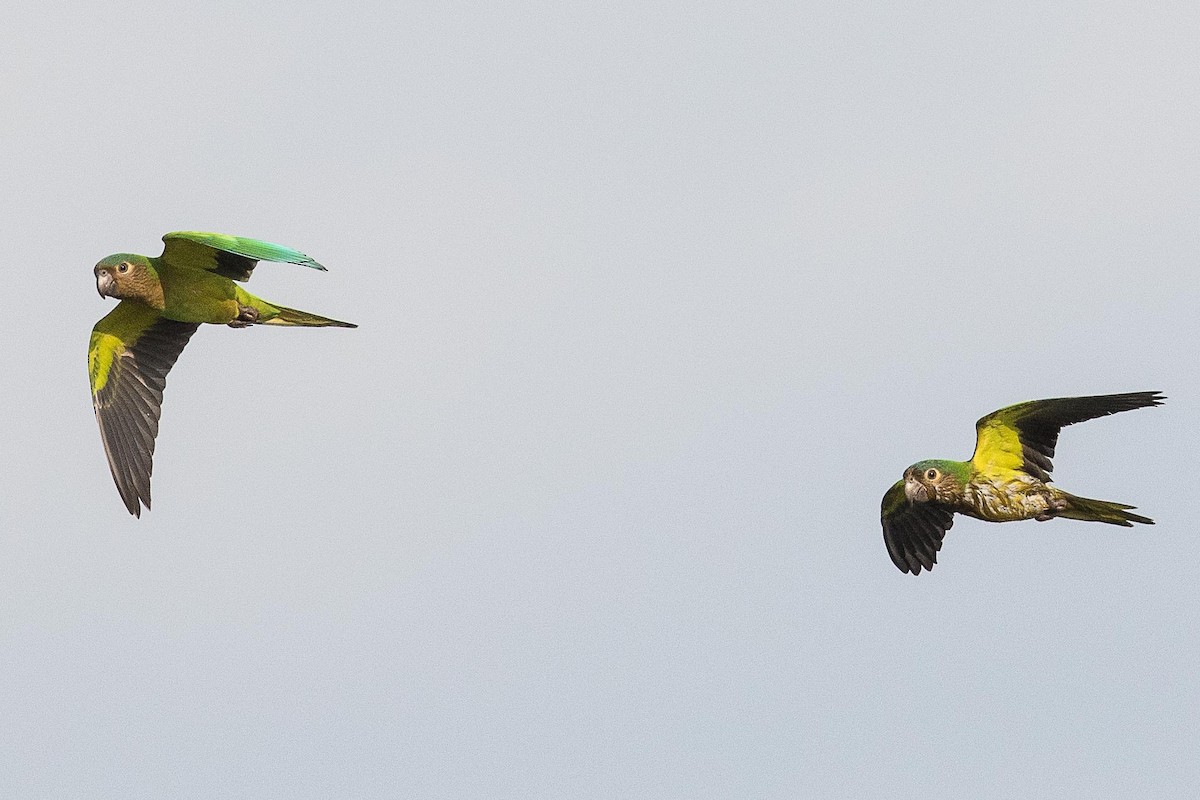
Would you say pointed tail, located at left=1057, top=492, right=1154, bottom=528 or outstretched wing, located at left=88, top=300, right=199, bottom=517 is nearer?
pointed tail, located at left=1057, top=492, right=1154, bottom=528

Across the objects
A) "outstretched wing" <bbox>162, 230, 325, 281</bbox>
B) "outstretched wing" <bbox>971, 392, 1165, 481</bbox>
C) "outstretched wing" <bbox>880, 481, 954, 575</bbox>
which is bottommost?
"outstretched wing" <bbox>880, 481, 954, 575</bbox>

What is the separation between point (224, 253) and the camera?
19047 mm

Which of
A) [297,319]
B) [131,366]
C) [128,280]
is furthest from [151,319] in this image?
[297,319]

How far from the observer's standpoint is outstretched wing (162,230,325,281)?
1780cm

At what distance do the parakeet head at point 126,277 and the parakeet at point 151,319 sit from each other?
0.04 feet

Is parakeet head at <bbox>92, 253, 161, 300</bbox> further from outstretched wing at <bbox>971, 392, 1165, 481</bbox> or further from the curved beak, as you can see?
outstretched wing at <bbox>971, 392, 1165, 481</bbox>

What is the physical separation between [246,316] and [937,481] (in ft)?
25.4

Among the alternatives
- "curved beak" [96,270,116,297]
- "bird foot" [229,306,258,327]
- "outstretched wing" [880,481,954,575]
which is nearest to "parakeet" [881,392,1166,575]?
"outstretched wing" [880,481,954,575]

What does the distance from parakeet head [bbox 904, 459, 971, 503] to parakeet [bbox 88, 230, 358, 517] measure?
649 cm

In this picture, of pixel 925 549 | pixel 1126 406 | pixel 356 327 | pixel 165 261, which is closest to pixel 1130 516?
pixel 1126 406

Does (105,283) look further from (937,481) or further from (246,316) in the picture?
(937,481)

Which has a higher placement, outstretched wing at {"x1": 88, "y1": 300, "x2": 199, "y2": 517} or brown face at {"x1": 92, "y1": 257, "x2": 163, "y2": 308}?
brown face at {"x1": 92, "y1": 257, "x2": 163, "y2": 308}

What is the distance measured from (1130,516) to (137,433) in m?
10.9

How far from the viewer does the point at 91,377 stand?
2053cm
